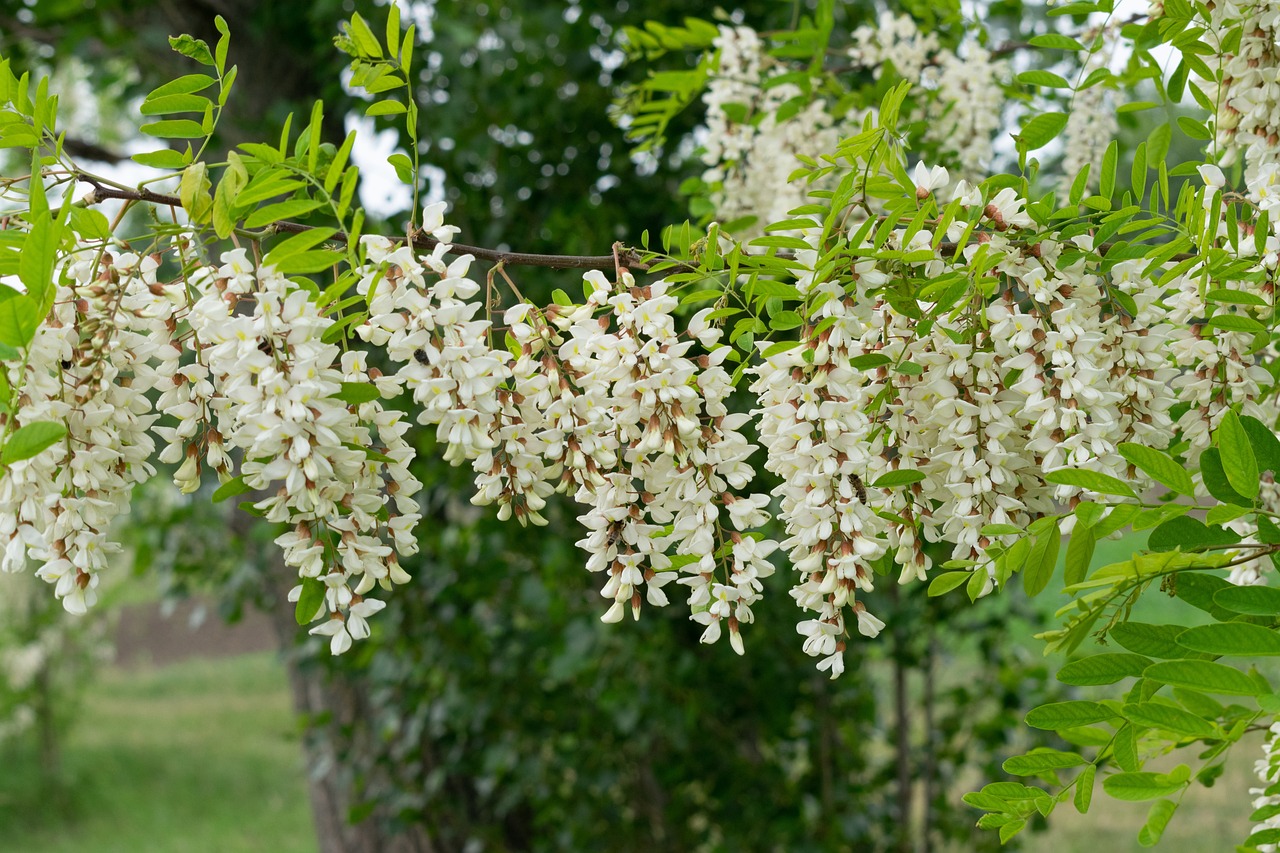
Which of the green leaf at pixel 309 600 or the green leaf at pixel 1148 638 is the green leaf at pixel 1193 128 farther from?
the green leaf at pixel 309 600

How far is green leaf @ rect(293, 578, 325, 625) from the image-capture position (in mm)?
844

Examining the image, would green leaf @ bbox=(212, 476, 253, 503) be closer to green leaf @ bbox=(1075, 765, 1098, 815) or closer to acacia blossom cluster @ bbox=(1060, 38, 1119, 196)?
green leaf @ bbox=(1075, 765, 1098, 815)

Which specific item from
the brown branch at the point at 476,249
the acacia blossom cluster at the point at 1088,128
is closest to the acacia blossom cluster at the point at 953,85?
the acacia blossom cluster at the point at 1088,128

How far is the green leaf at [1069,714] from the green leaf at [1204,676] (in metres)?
0.09

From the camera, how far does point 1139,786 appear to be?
787 millimetres

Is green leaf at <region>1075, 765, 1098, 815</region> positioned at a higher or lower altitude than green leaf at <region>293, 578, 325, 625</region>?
lower

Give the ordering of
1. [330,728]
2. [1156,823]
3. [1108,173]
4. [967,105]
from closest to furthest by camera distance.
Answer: [1156,823]
[1108,173]
[967,105]
[330,728]

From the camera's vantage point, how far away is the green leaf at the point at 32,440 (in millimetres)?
687

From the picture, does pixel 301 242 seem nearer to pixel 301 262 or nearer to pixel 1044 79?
pixel 301 262

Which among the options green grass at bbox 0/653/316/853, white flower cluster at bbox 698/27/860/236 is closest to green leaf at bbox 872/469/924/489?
white flower cluster at bbox 698/27/860/236

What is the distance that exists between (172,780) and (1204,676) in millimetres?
6001

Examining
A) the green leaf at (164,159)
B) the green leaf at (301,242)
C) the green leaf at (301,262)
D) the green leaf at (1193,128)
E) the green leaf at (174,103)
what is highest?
the green leaf at (174,103)

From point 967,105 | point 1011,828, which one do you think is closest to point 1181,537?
point 1011,828

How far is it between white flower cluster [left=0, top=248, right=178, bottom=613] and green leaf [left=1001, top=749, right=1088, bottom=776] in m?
0.72
